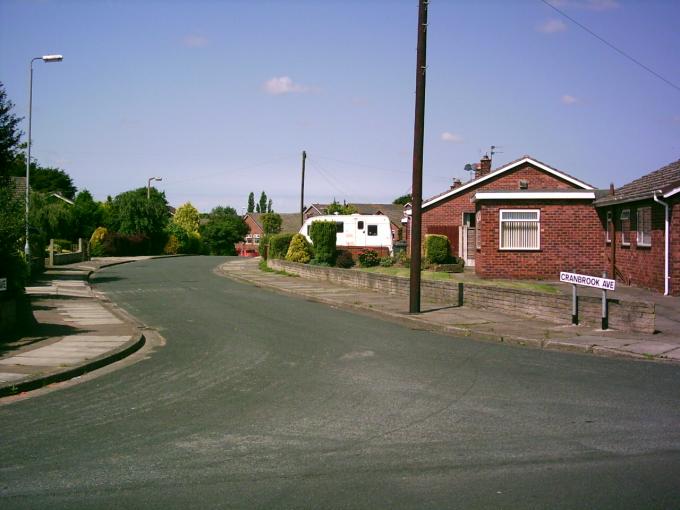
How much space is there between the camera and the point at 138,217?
64.3m

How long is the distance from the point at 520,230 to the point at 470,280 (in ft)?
8.34

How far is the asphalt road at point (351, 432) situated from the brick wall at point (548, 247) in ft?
43.7

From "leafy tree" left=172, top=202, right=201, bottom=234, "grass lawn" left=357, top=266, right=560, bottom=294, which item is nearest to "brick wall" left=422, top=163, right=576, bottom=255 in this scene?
"grass lawn" left=357, top=266, right=560, bottom=294

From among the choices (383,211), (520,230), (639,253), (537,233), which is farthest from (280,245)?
(383,211)

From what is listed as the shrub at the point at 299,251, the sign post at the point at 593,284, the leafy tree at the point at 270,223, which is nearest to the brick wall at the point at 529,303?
the sign post at the point at 593,284

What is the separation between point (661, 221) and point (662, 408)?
13.9 m

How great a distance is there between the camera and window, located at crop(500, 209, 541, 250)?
25.5 m

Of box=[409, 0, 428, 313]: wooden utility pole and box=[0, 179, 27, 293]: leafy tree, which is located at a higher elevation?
box=[409, 0, 428, 313]: wooden utility pole

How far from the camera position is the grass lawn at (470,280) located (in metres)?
21.8

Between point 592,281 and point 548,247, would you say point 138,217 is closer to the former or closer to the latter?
point 548,247

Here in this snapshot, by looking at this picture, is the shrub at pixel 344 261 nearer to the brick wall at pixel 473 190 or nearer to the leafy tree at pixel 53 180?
the brick wall at pixel 473 190

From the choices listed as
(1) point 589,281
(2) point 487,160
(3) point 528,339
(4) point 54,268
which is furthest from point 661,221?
(4) point 54,268

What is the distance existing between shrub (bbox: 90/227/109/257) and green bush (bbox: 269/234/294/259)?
68.3 ft

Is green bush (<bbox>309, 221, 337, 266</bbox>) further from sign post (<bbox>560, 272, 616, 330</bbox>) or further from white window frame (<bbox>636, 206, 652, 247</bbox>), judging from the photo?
sign post (<bbox>560, 272, 616, 330</bbox>)
